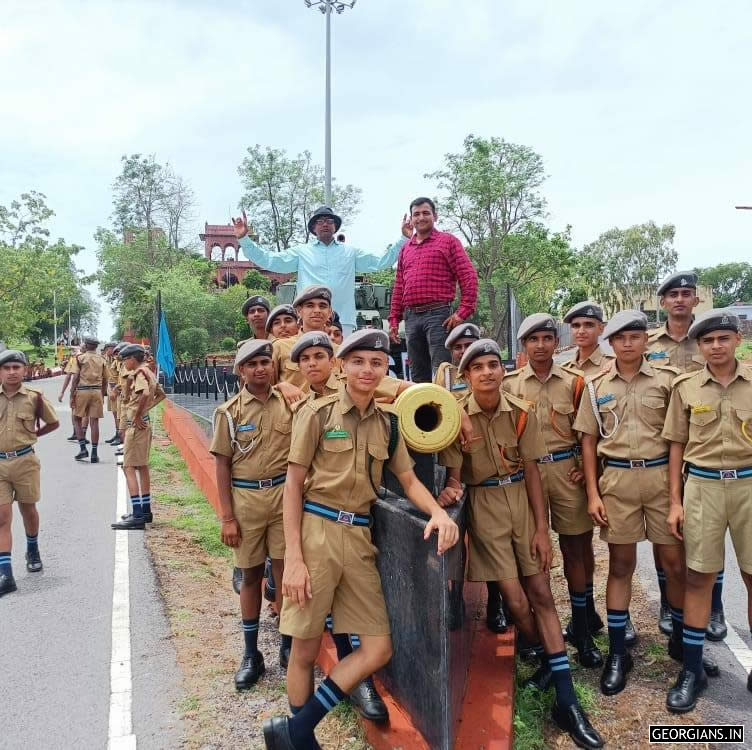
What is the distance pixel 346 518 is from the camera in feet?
9.38

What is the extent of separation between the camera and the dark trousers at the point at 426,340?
5.30 meters

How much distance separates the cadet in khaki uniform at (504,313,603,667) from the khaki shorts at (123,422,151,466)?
15.2 ft

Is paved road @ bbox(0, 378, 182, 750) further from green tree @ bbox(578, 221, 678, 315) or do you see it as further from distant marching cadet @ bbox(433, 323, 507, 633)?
green tree @ bbox(578, 221, 678, 315)

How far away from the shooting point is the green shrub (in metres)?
28.8

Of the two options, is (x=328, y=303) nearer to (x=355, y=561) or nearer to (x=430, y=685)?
(x=355, y=561)

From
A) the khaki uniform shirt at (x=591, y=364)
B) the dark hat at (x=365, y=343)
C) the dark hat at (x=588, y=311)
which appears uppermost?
the dark hat at (x=588, y=311)

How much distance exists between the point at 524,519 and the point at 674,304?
1.81 metres

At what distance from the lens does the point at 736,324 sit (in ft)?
10.9

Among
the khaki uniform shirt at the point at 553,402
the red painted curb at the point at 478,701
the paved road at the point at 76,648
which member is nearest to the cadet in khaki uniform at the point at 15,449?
the paved road at the point at 76,648

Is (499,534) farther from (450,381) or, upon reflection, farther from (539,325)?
(450,381)

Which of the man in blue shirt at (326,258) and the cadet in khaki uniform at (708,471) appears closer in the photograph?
the cadet in khaki uniform at (708,471)

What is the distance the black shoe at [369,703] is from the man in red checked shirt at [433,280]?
9.00 ft

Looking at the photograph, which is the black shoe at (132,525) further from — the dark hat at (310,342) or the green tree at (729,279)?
the green tree at (729,279)

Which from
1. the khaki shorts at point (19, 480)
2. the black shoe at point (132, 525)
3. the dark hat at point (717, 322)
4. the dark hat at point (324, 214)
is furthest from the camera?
the black shoe at point (132, 525)
